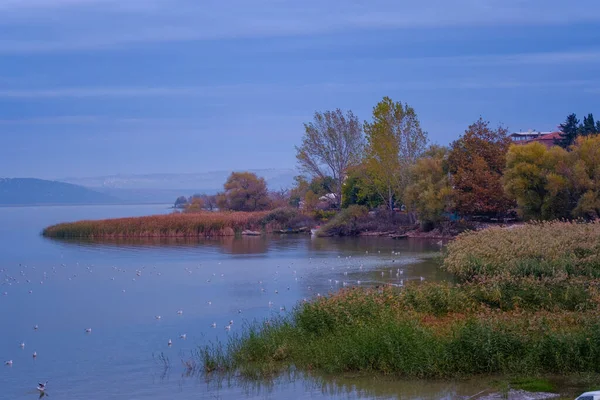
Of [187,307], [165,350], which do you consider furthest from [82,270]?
[165,350]

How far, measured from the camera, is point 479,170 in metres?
49.6

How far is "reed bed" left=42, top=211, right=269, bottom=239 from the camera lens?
5741 cm

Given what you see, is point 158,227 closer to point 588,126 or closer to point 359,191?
point 359,191

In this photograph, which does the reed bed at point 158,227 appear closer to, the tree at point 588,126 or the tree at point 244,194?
the tree at point 244,194

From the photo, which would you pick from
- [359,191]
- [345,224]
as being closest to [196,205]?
[359,191]

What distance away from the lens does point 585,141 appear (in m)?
43.1

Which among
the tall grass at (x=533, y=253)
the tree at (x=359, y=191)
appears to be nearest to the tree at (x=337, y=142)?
the tree at (x=359, y=191)

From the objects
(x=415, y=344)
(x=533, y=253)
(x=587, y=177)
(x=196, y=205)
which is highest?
(x=196, y=205)

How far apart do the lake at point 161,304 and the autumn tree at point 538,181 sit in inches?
244

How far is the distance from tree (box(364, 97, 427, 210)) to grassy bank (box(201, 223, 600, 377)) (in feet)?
111

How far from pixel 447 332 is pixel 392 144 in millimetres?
42462

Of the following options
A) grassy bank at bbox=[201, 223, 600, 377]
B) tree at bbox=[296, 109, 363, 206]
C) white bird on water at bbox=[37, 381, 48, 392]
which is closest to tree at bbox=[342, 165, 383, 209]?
tree at bbox=[296, 109, 363, 206]

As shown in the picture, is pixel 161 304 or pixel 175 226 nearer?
pixel 161 304

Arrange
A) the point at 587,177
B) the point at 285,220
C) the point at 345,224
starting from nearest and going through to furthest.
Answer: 1. the point at 587,177
2. the point at 345,224
3. the point at 285,220
